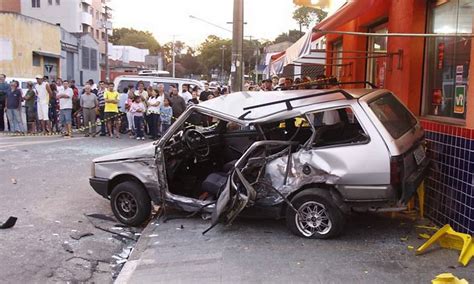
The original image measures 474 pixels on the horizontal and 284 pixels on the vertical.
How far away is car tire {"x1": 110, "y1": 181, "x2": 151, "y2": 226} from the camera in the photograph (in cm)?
630

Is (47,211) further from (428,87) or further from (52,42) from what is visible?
(52,42)

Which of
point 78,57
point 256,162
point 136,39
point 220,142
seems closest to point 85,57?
point 78,57

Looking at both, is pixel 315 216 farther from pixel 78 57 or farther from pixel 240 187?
pixel 78 57

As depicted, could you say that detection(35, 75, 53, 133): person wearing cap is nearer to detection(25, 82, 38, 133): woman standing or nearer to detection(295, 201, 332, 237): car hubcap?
detection(25, 82, 38, 133): woman standing

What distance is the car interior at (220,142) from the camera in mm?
5781

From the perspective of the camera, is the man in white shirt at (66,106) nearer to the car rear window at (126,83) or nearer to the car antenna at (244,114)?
the car rear window at (126,83)

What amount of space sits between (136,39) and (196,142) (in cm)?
9978

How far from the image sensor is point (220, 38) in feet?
324

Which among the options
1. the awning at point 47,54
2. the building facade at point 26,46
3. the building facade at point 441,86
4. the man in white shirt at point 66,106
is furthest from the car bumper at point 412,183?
the awning at point 47,54

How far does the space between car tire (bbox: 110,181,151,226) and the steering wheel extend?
891 mm

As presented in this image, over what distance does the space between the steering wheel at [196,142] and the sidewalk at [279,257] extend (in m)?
1.14

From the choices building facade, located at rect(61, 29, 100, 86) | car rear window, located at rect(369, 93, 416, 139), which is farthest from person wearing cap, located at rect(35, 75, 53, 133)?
building facade, located at rect(61, 29, 100, 86)

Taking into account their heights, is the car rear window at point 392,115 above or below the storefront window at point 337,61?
below

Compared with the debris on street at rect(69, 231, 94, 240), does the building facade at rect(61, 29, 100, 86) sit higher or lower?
higher
